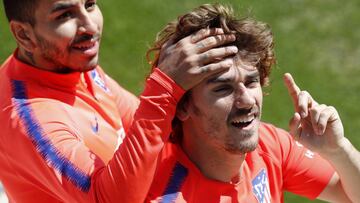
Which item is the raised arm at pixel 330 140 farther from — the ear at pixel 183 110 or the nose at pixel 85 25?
the nose at pixel 85 25

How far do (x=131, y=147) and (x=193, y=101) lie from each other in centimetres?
37

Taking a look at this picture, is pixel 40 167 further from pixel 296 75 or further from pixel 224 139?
pixel 296 75

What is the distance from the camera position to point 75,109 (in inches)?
185

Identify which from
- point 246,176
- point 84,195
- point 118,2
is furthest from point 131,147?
point 118,2

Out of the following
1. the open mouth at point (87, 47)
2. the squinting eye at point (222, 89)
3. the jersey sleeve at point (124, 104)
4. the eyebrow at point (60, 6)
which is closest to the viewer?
the squinting eye at point (222, 89)

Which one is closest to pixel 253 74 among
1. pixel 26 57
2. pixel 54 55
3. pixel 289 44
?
pixel 54 55

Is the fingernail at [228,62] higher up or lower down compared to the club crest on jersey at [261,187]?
higher up

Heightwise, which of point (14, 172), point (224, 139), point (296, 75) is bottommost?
point (296, 75)

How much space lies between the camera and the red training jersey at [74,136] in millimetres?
3947

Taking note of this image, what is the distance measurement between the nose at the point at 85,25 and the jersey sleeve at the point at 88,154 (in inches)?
17.1

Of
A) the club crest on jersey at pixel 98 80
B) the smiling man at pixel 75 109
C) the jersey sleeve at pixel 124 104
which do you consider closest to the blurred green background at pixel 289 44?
the jersey sleeve at pixel 124 104

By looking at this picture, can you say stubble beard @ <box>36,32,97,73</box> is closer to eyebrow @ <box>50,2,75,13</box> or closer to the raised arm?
eyebrow @ <box>50,2,75,13</box>

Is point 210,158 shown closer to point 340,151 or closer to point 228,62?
point 228,62

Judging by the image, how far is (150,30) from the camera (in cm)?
881
